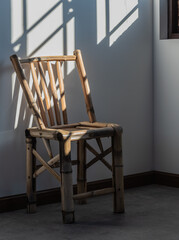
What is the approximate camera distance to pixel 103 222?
3301mm

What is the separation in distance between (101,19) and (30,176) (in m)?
1.41

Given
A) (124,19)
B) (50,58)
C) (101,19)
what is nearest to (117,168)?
(50,58)

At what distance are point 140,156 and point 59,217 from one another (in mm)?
1248

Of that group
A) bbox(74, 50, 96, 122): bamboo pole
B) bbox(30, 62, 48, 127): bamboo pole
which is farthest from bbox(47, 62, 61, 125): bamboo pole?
bbox(74, 50, 96, 122): bamboo pole

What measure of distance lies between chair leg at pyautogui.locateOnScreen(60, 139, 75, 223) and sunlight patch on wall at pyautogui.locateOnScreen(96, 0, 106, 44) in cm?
120

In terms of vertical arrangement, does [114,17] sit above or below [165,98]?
above

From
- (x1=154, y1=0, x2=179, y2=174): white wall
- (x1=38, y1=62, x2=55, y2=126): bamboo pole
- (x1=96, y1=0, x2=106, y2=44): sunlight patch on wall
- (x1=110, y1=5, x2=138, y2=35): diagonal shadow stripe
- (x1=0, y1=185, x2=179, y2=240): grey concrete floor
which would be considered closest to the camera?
(x1=0, y1=185, x2=179, y2=240): grey concrete floor

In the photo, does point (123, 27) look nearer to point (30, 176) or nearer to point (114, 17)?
point (114, 17)

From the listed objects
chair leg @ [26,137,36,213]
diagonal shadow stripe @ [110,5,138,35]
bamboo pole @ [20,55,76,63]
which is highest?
diagonal shadow stripe @ [110,5,138,35]

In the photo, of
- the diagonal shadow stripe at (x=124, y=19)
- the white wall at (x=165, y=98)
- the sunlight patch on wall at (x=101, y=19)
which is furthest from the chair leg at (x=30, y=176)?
the white wall at (x=165, y=98)

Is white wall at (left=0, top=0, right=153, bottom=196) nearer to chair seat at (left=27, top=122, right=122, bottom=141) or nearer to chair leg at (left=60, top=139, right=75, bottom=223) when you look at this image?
chair seat at (left=27, top=122, right=122, bottom=141)

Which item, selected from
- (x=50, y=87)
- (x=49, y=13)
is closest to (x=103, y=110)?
(x=50, y=87)

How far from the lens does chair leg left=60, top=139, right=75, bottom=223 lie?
320cm

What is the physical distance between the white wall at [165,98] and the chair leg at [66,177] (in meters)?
1.42
